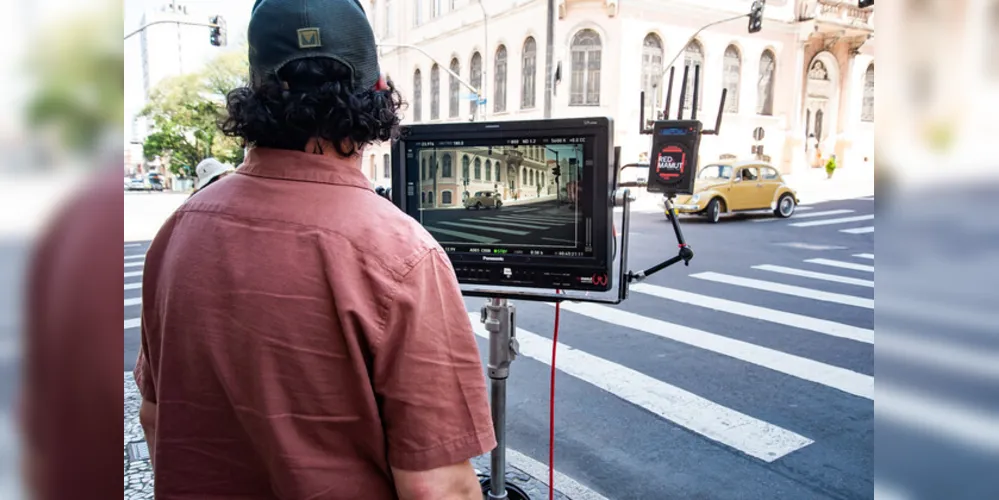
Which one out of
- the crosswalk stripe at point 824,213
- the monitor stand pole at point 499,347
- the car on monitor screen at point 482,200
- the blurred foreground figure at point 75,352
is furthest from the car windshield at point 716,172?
the blurred foreground figure at point 75,352

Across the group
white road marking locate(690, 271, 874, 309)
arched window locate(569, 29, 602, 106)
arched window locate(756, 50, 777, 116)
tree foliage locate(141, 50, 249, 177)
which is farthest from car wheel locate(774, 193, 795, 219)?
tree foliage locate(141, 50, 249, 177)

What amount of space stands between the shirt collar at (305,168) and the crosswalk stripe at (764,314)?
5.93m

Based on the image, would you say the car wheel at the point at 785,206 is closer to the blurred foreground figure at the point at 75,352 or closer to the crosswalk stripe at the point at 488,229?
the crosswalk stripe at the point at 488,229

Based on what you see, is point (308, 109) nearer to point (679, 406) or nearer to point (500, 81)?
point (679, 406)

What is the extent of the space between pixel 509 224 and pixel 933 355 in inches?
51.7

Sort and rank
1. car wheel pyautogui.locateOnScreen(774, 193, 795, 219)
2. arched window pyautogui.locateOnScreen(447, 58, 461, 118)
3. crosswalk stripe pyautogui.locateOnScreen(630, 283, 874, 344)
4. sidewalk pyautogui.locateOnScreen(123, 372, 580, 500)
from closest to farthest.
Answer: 1. sidewalk pyautogui.locateOnScreen(123, 372, 580, 500)
2. crosswalk stripe pyautogui.locateOnScreen(630, 283, 874, 344)
3. car wheel pyautogui.locateOnScreen(774, 193, 795, 219)
4. arched window pyautogui.locateOnScreen(447, 58, 461, 118)

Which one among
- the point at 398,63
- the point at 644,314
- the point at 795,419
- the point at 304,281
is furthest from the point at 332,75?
the point at 398,63

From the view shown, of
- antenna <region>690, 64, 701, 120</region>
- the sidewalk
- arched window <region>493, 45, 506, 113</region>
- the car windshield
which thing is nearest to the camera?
antenna <region>690, 64, 701, 120</region>

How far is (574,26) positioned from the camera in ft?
89.9

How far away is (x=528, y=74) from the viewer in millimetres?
28656

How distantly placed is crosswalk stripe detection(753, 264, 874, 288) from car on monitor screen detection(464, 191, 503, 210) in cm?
854

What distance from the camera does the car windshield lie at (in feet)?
56.6

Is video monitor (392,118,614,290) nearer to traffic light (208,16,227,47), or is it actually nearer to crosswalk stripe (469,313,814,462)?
crosswalk stripe (469,313,814,462)

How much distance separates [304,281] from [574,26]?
92.4 ft
